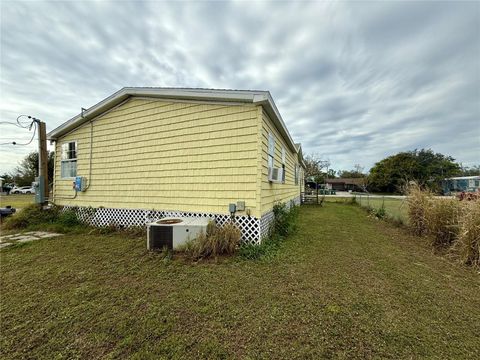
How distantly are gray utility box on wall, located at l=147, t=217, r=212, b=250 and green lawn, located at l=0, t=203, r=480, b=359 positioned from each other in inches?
13.8

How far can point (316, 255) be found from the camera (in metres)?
4.42

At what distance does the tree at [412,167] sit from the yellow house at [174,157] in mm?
36134

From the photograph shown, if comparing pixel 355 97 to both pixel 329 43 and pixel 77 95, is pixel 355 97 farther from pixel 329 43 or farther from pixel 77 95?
pixel 77 95

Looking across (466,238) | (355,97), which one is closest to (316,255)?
(466,238)

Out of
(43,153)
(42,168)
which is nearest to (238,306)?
(42,168)

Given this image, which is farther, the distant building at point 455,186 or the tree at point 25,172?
the tree at point 25,172

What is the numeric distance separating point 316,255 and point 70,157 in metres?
9.22

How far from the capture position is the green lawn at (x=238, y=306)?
1907 mm

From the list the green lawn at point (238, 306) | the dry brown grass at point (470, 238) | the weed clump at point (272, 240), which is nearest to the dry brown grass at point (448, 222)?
the dry brown grass at point (470, 238)

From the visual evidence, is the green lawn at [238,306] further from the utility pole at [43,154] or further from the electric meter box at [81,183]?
the utility pole at [43,154]

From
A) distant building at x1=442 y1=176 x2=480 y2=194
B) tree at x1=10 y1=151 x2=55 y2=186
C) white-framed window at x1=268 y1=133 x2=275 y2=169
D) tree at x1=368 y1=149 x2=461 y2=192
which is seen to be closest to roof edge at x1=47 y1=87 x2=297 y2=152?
white-framed window at x1=268 y1=133 x2=275 y2=169

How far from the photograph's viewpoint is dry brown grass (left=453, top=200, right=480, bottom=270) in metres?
4.04

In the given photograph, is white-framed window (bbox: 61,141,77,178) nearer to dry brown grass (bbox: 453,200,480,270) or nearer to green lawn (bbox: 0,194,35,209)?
green lawn (bbox: 0,194,35,209)

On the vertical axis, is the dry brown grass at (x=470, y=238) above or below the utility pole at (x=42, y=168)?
below
